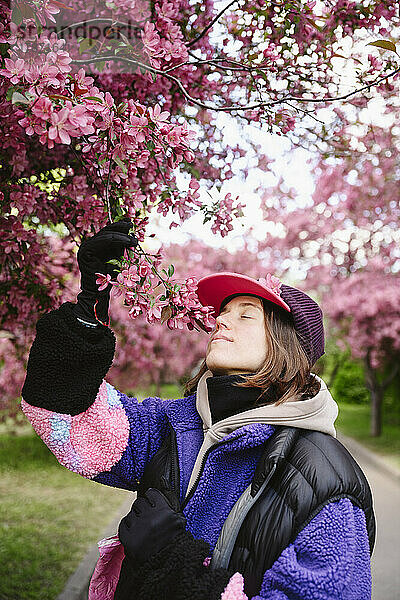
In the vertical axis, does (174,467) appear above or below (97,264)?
below

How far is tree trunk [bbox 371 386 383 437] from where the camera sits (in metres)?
14.2

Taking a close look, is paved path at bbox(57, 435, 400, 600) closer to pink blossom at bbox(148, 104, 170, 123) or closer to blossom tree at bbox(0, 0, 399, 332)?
blossom tree at bbox(0, 0, 399, 332)

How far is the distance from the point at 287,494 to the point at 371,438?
13221 millimetres

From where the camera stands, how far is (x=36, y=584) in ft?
16.1

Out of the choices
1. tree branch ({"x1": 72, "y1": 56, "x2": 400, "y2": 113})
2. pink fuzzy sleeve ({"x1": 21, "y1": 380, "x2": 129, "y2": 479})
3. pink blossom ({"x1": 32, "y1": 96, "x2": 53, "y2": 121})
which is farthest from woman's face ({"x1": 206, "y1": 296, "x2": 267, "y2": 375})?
pink blossom ({"x1": 32, "y1": 96, "x2": 53, "y2": 121})

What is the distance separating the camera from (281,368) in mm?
1956

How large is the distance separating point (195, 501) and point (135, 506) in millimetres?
172

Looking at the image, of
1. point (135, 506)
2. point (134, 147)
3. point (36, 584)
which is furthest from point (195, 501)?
point (36, 584)

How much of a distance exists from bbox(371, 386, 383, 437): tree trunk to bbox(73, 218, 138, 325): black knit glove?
13165 millimetres

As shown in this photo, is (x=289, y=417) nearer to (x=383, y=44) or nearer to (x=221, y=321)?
(x=221, y=321)

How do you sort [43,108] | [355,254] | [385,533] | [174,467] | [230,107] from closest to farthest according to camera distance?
[43,108] → [174,467] → [230,107] → [385,533] → [355,254]

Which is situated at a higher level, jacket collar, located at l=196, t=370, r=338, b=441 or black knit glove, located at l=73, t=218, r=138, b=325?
black knit glove, located at l=73, t=218, r=138, b=325

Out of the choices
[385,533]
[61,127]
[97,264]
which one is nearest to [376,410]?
[385,533]

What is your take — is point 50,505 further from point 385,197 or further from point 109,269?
point 385,197
